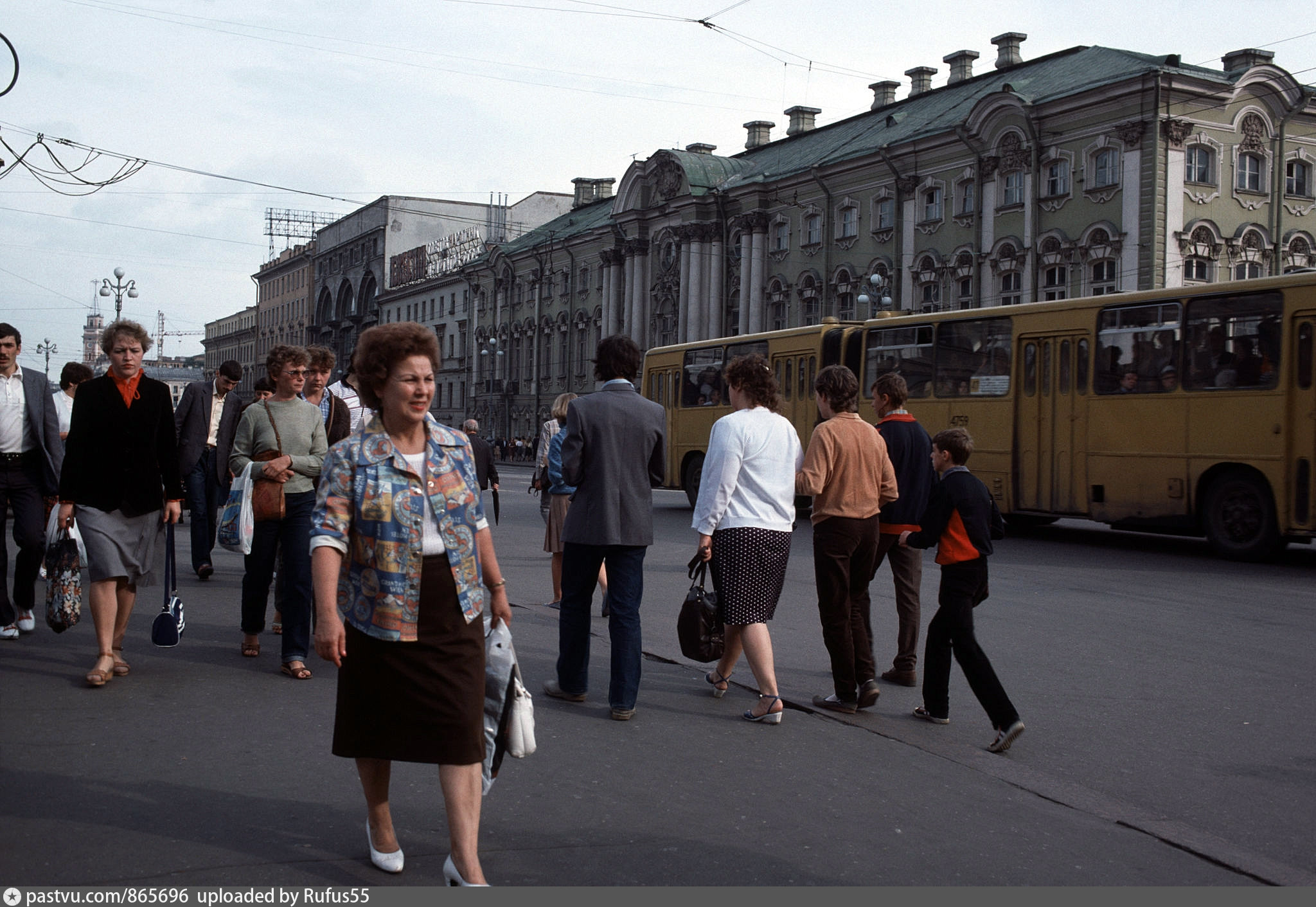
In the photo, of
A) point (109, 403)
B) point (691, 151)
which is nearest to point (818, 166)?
point (691, 151)

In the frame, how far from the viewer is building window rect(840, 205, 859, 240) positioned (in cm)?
4691

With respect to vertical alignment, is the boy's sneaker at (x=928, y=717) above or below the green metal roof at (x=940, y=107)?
below

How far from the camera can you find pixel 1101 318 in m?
17.9

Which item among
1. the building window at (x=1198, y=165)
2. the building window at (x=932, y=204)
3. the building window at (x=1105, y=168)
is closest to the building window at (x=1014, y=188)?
the building window at (x=1105, y=168)

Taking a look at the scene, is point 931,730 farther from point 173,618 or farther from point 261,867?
point 173,618

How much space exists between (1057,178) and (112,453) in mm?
35476

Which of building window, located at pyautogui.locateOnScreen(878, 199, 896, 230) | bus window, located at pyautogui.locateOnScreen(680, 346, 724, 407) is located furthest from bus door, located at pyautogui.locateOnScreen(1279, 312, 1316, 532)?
building window, located at pyautogui.locateOnScreen(878, 199, 896, 230)

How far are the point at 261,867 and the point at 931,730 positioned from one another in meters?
3.45

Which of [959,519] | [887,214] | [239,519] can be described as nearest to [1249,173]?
[887,214]

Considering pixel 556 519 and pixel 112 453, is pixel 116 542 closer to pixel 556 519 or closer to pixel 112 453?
pixel 112 453

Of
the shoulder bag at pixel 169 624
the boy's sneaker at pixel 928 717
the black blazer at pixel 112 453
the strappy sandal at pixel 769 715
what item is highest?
the black blazer at pixel 112 453

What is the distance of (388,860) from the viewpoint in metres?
3.97

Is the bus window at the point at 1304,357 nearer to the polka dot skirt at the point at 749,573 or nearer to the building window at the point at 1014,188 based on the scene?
the polka dot skirt at the point at 749,573

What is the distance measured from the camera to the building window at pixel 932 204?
1686 inches
